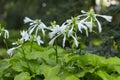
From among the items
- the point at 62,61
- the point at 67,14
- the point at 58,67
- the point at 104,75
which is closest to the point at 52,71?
the point at 58,67

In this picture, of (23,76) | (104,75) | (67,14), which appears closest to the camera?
(104,75)

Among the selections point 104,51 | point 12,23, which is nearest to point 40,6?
point 12,23

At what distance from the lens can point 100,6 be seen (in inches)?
348

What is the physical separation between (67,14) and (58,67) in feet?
14.1

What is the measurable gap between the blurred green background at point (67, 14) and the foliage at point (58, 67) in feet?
0.56

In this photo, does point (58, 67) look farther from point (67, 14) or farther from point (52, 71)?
point (67, 14)

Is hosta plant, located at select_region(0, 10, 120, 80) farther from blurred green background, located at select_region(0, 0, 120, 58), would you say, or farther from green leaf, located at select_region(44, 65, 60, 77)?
blurred green background, located at select_region(0, 0, 120, 58)

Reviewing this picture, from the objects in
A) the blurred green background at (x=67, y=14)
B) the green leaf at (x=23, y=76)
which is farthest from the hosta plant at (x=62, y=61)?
the blurred green background at (x=67, y=14)

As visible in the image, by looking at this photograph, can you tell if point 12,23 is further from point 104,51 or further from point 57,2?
point 104,51

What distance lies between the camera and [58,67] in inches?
110

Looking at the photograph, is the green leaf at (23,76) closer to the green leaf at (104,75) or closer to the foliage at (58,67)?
the foliage at (58,67)

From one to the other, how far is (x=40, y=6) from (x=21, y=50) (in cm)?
782

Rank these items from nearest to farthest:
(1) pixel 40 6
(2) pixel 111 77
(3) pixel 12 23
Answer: (2) pixel 111 77 < (1) pixel 40 6 < (3) pixel 12 23

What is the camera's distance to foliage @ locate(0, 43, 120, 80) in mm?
2766
